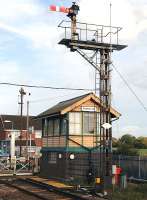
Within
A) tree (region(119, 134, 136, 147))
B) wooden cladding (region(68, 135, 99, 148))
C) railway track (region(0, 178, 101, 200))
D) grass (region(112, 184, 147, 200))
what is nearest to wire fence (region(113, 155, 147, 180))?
wooden cladding (region(68, 135, 99, 148))

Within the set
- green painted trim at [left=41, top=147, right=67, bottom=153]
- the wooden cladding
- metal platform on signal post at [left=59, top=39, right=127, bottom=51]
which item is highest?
metal platform on signal post at [left=59, top=39, right=127, bottom=51]

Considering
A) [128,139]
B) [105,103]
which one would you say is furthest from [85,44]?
[128,139]

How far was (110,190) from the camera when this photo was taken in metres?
24.9

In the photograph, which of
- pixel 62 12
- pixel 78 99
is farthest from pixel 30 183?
pixel 62 12

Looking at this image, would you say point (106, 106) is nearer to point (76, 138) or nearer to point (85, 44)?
point (85, 44)

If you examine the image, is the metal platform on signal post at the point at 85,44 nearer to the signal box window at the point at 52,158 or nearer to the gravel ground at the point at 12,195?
the gravel ground at the point at 12,195

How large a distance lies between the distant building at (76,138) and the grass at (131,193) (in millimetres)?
5739

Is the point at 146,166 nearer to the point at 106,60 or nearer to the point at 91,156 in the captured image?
the point at 91,156

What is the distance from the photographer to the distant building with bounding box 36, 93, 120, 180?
31.1m

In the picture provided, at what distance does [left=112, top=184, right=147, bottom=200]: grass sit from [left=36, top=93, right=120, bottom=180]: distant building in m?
5.74

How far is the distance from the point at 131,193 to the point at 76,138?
9419mm

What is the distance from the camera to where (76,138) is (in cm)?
3200

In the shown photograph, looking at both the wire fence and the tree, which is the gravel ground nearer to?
the wire fence

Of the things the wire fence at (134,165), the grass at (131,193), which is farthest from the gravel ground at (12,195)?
the wire fence at (134,165)
